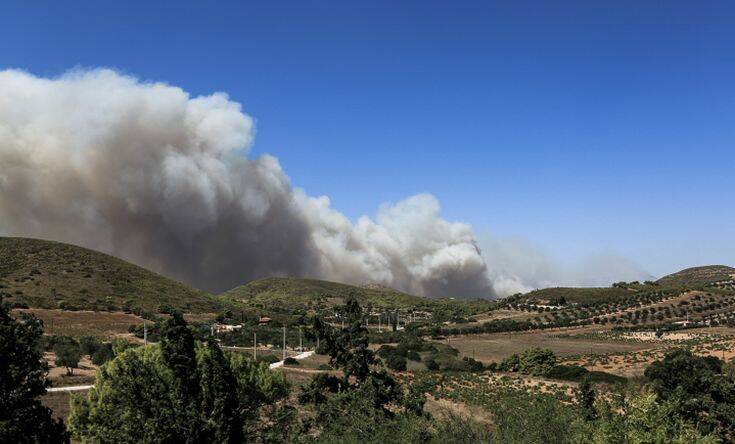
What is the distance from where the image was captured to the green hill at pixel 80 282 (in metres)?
88.3

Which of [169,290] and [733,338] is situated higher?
[169,290]

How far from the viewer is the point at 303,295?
570ft

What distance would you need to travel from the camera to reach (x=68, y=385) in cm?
3872

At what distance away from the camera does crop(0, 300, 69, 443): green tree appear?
17891mm

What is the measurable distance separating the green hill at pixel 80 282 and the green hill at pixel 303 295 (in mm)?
39870

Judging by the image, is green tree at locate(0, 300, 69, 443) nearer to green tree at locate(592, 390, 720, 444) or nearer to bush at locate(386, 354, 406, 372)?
green tree at locate(592, 390, 720, 444)

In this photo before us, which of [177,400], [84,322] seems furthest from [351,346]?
[84,322]

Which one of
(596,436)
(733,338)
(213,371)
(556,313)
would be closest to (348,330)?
(213,371)

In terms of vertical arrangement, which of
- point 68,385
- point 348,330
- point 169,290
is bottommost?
point 68,385

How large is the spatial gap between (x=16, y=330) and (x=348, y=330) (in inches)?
467

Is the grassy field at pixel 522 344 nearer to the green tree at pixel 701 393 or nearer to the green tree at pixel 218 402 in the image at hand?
the green tree at pixel 701 393

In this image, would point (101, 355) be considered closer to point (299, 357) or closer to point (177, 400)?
point (299, 357)

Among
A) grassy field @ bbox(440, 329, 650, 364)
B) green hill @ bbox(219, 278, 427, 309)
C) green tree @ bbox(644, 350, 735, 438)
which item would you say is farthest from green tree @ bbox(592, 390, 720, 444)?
green hill @ bbox(219, 278, 427, 309)

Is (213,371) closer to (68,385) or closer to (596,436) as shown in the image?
(596,436)
